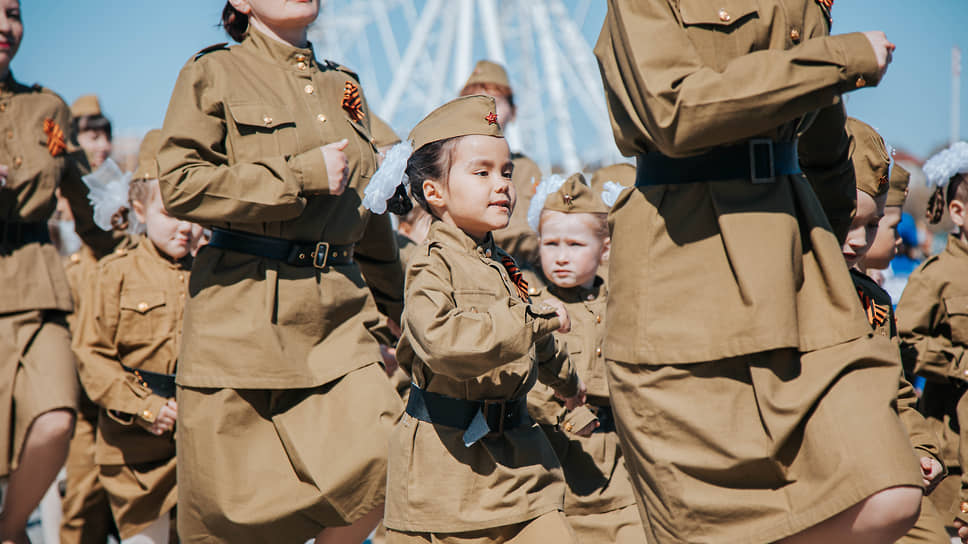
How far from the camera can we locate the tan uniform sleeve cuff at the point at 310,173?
3.67 m

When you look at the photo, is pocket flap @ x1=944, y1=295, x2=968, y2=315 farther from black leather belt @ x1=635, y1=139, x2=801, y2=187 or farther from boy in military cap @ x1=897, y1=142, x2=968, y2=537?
black leather belt @ x1=635, y1=139, x2=801, y2=187

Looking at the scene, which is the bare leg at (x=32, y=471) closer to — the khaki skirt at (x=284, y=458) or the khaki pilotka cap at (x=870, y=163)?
the khaki skirt at (x=284, y=458)

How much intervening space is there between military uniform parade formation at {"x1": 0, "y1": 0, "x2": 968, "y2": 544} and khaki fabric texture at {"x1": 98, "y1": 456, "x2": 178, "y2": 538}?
0.01 metres

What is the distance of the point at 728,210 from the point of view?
8.87ft

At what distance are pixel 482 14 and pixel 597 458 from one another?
52.1 meters

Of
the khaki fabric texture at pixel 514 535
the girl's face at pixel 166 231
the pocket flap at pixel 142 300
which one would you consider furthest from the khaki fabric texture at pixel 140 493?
the khaki fabric texture at pixel 514 535

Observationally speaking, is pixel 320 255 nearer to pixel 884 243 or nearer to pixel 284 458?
pixel 284 458

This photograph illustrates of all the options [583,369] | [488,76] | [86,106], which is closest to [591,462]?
[583,369]

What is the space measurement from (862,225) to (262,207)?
2.16m

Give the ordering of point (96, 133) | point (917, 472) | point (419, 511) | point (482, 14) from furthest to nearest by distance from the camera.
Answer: point (482, 14), point (96, 133), point (419, 511), point (917, 472)

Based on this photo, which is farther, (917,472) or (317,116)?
(317,116)

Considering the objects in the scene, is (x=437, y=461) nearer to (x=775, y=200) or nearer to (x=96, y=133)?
(x=775, y=200)

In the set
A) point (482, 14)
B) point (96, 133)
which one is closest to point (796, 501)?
point (96, 133)

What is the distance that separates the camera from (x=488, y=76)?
7504 mm
